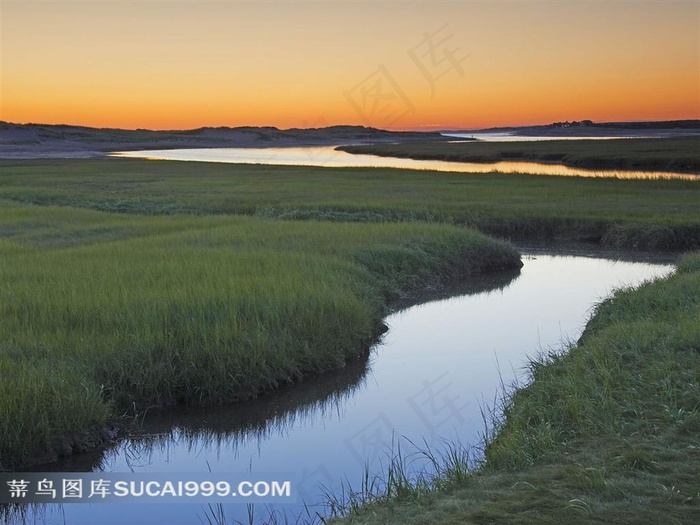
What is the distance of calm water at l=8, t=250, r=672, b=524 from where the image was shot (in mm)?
6664

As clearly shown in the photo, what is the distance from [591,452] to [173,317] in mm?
5546

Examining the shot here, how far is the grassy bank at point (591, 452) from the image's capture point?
4.34 meters

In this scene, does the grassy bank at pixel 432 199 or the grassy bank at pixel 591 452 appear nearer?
the grassy bank at pixel 591 452

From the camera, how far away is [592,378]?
6.93 m

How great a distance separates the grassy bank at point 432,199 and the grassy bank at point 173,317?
6.76 meters

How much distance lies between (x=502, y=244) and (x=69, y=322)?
11.4 meters

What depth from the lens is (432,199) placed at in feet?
87.5

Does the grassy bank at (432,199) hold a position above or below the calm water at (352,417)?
above

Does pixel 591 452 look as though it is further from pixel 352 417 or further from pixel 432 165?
pixel 432 165
